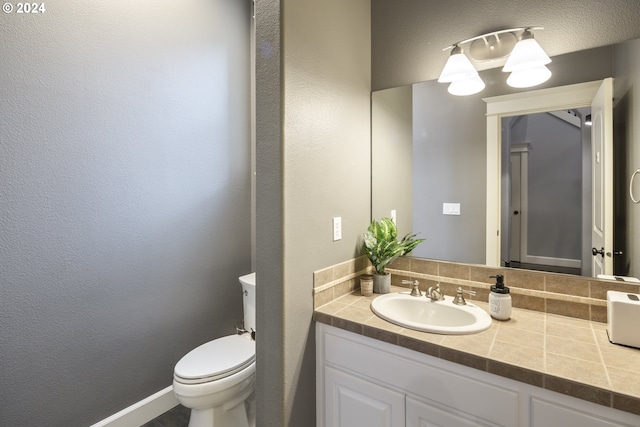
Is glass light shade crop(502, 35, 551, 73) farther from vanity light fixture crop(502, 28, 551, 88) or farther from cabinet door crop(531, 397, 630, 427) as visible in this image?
cabinet door crop(531, 397, 630, 427)

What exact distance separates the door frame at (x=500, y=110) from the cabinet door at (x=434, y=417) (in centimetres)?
70

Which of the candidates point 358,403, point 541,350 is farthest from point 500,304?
point 358,403

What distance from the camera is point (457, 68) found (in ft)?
4.45

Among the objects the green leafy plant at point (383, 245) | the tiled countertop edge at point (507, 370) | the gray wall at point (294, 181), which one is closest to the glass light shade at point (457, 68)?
the gray wall at point (294, 181)

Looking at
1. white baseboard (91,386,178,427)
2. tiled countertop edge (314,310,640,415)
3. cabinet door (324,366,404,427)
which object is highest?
tiled countertop edge (314,310,640,415)

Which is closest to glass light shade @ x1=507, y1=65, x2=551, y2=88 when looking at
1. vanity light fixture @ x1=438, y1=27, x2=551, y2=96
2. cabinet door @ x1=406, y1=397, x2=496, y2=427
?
vanity light fixture @ x1=438, y1=27, x2=551, y2=96

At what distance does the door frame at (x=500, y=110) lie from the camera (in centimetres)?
126

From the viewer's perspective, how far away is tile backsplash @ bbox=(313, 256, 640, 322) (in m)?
1.18

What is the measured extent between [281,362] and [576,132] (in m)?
1.57

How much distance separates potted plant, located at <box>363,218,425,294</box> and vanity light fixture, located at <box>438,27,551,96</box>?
753 millimetres

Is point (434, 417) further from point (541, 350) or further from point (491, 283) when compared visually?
point (491, 283)

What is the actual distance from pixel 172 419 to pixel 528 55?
2.72m

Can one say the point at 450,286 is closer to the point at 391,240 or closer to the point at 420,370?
the point at 391,240

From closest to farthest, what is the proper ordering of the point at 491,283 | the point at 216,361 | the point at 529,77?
1. the point at 529,77
2. the point at 491,283
3. the point at 216,361
